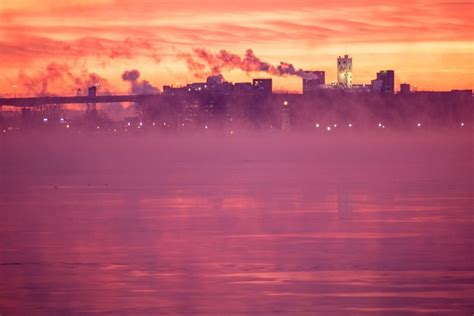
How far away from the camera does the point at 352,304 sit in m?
17.6

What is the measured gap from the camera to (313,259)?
74.9 feet

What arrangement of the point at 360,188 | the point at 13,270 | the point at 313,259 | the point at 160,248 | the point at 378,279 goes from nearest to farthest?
the point at 378,279 → the point at 13,270 → the point at 313,259 → the point at 160,248 → the point at 360,188

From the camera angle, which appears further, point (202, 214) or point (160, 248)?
point (202, 214)

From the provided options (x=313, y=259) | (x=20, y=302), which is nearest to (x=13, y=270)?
(x=20, y=302)

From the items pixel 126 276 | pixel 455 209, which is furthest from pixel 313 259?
pixel 455 209

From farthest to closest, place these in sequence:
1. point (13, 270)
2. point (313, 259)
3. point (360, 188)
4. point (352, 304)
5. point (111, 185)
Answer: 1. point (111, 185)
2. point (360, 188)
3. point (313, 259)
4. point (13, 270)
5. point (352, 304)

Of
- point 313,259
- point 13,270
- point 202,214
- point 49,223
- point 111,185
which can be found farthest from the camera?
point 111,185

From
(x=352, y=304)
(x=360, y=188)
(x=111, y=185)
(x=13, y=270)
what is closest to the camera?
(x=352, y=304)

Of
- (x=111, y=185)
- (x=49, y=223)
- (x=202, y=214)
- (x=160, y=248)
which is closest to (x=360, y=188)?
(x=111, y=185)

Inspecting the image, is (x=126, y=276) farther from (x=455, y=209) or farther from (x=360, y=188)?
(x=360, y=188)

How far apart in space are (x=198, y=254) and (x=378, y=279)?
4.78 metres

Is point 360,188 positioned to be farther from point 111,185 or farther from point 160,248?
point 160,248

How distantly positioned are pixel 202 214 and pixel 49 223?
4.61 metres

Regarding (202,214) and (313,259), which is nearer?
(313,259)
